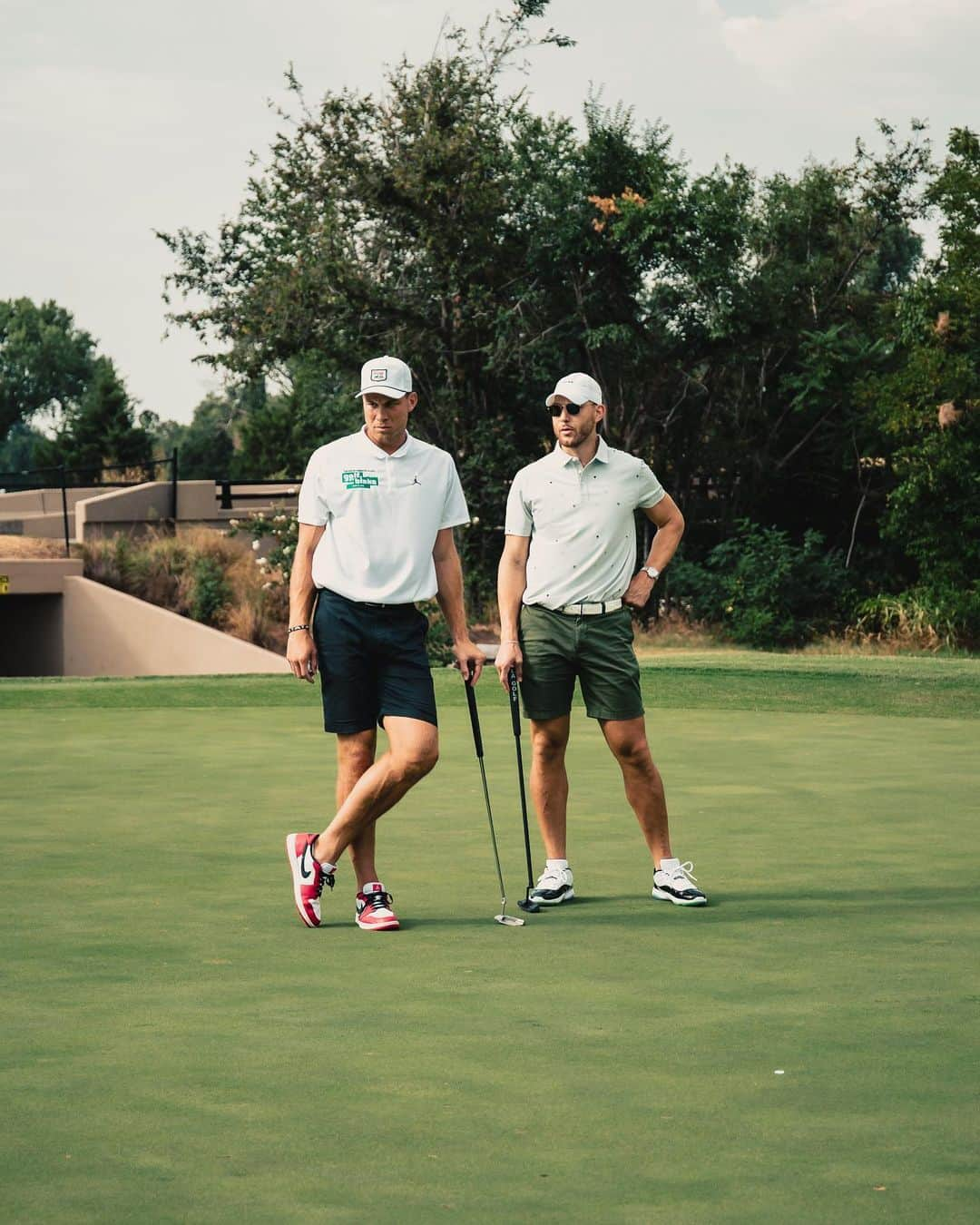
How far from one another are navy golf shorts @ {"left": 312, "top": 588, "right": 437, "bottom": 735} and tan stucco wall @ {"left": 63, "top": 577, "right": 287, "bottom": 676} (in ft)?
67.5

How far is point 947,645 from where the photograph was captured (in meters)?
28.0

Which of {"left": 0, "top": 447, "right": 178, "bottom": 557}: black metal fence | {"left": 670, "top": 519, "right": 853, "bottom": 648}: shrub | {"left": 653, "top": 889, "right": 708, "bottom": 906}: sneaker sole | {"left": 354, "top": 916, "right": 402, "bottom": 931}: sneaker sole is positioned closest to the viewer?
{"left": 354, "top": 916, "right": 402, "bottom": 931}: sneaker sole

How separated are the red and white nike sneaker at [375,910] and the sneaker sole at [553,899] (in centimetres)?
63

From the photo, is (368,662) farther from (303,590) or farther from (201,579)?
(201,579)

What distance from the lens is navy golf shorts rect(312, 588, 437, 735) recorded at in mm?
6656

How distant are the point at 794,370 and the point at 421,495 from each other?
85.3 ft

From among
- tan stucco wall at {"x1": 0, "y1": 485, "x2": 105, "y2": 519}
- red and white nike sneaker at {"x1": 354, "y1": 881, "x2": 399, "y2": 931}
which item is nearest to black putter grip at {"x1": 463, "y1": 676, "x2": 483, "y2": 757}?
red and white nike sneaker at {"x1": 354, "y1": 881, "x2": 399, "y2": 931}

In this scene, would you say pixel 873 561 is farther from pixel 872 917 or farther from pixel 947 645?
pixel 872 917

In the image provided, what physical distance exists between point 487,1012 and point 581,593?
243cm

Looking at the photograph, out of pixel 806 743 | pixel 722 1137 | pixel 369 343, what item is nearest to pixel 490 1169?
pixel 722 1137

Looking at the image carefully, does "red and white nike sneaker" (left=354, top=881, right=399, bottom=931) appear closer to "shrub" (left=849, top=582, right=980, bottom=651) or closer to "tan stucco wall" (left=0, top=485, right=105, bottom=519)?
"shrub" (left=849, top=582, right=980, bottom=651)

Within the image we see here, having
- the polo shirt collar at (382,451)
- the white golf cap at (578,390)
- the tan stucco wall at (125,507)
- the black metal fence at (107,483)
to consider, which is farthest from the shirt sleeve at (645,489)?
the tan stucco wall at (125,507)

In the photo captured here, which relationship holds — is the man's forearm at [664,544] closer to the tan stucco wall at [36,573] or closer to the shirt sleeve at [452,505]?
the shirt sleeve at [452,505]

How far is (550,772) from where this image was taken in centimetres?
739
